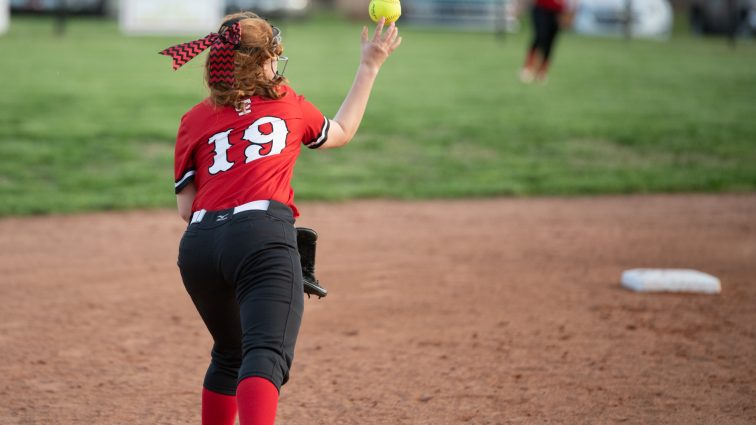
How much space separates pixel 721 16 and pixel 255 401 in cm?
2658

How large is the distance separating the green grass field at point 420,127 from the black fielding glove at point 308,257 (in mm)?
5385

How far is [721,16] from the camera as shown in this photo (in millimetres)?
26844

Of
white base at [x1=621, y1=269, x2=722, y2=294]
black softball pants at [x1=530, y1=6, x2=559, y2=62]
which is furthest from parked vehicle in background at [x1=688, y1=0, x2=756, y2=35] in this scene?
white base at [x1=621, y1=269, x2=722, y2=294]

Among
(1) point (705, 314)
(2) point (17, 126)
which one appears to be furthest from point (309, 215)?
(2) point (17, 126)

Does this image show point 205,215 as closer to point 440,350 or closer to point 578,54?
point 440,350

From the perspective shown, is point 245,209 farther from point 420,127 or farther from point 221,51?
point 420,127

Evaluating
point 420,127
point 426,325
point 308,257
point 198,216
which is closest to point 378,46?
point 308,257

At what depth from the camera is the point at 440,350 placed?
5.05 m

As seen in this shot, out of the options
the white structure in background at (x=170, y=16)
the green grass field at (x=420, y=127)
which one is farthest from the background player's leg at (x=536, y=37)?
the white structure in background at (x=170, y=16)

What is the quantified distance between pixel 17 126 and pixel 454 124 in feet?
17.3

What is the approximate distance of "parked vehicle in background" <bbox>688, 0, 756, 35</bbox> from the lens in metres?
25.7

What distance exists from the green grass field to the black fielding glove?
5.38 m

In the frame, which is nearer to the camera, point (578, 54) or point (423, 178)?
point (423, 178)

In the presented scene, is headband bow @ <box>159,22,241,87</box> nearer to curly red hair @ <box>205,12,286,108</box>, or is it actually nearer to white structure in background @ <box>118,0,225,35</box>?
curly red hair @ <box>205,12,286,108</box>
